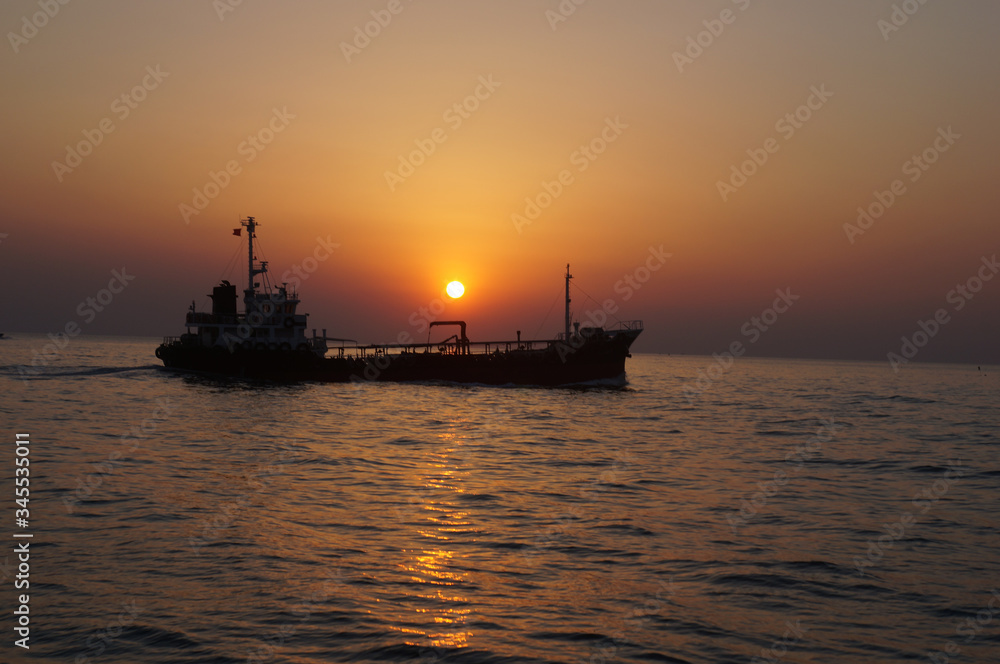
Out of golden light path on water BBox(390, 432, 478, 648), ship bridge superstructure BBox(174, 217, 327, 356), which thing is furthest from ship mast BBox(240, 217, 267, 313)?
golden light path on water BBox(390, 432, 478, 648)

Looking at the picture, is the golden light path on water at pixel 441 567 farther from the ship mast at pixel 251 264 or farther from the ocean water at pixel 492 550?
the ship mast at pixel 251 264

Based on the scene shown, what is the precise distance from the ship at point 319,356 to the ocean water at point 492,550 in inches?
1598

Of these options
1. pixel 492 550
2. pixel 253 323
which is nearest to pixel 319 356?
pixel 253 323

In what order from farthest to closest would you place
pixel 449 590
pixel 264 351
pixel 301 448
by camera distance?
pixel 264 351, pixel 301 448, pixel 449 590

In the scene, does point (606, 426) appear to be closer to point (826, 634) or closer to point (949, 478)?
point (949, 478)

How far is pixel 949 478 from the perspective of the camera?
28984mm

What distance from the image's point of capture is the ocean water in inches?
447

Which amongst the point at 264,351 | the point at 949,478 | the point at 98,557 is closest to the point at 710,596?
the point at 98,557

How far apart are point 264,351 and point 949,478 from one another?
6588 centimetres

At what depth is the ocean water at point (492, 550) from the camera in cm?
1135

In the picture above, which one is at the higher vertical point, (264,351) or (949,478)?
(264,351)

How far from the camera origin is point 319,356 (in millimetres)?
80938

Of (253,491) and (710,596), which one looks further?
(253,491)

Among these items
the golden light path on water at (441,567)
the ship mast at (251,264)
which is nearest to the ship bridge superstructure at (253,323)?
the ship mast at (251,264)
